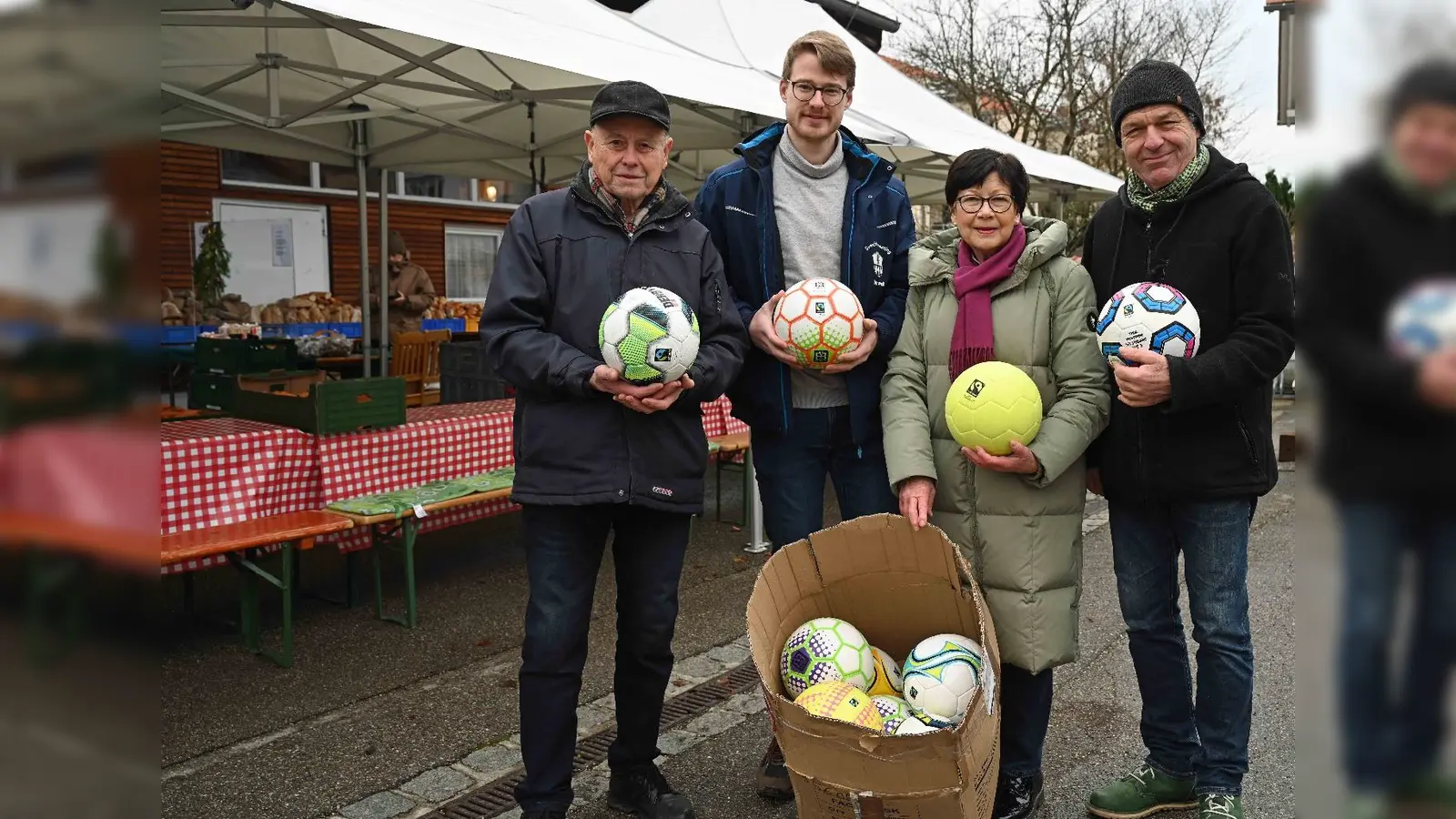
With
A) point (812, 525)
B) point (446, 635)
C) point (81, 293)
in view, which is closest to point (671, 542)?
point (812, 525)

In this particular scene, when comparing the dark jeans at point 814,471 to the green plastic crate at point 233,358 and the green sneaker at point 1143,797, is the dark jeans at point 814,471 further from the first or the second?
the green plastic crate at point 233,358

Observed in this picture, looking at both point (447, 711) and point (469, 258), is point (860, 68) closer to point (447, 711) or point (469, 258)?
point (447, 711)

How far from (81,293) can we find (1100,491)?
3.07 metres

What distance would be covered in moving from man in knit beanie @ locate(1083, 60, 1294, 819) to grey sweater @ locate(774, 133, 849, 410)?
0.77 metres

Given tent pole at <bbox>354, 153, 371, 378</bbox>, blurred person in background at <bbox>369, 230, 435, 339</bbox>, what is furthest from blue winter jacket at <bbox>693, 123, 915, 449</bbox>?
blurred person in background at <bbox>369, 230, 435, 339</bbox>

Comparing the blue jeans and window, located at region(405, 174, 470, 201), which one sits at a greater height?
window, located at region(405, 174, 470, 201)

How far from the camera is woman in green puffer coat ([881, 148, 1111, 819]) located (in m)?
3.00

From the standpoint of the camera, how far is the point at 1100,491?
3213 mm

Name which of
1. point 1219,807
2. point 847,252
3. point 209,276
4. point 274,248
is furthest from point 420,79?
point 274,248

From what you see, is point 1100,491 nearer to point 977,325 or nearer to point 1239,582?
point 1239,582

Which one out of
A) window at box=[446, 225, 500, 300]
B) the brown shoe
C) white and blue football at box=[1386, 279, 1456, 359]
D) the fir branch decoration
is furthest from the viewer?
window at box=[446, 225, 500, 300]

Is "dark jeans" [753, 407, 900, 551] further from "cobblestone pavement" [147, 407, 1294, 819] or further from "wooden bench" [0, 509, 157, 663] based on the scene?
"wooden bench" [0, 509, 157, 663]

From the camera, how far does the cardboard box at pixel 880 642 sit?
7.89ft

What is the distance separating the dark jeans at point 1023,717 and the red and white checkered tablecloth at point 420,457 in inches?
131
